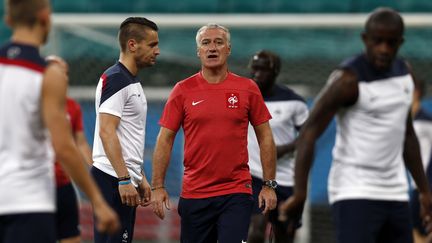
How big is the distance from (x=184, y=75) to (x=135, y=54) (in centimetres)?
754

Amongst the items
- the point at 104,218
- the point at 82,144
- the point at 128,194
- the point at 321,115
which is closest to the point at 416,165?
the point at 321,115

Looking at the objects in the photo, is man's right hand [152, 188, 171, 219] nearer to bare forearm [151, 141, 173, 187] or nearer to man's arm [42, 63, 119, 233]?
bare forearm [151, 141, 173, 187]

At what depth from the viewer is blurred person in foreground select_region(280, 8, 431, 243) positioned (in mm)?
6605

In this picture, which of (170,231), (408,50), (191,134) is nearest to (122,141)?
(191,134)

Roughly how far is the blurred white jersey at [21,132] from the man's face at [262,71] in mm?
5729

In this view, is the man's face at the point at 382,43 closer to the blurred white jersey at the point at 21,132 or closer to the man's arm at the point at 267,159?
the blurred white jersey at the point at 21,132

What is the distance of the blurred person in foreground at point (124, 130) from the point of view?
8.45 m

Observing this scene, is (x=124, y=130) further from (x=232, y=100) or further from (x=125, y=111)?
(x=232, y=100)

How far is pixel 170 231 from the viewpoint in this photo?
16250 mm

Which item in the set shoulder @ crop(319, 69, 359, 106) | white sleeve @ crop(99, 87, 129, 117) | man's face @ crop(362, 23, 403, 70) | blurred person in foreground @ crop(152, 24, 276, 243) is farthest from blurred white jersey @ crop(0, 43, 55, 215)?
blurred person in foreground @ crop(152, 24, 276, 243)

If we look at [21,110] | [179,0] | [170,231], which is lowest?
[170,231]

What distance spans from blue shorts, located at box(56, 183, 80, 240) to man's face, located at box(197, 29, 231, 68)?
5.10 ft

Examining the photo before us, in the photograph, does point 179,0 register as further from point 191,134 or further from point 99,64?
point 191,134

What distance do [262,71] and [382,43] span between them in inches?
188
